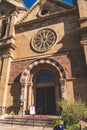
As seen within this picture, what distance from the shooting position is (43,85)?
52.6ft

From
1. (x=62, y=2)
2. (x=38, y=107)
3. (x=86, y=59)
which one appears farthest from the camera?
(x=62, y=2)

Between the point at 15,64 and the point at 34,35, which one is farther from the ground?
the point at 34,35

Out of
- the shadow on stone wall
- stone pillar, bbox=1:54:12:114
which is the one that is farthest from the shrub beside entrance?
stone pillar, bbox=1:54:12:114

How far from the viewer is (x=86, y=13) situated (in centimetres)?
1672

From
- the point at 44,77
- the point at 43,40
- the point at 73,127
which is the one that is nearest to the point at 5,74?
the point at 44,77

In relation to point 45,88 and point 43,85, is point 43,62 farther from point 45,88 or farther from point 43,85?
point 45,88

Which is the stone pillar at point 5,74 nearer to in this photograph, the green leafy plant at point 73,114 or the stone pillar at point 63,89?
the stone pillar at point 63,89

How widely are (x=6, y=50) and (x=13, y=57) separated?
1.20 m

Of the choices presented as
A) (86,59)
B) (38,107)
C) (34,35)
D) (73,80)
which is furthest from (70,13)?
(38,107)

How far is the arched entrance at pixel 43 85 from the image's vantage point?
1515cm

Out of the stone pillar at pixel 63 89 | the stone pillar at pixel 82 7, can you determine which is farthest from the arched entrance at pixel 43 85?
the stone pillar at pixel 82 7

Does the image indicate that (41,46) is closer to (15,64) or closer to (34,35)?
(34,35)

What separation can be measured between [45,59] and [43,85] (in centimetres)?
271

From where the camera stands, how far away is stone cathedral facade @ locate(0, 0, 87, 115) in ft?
48.3
